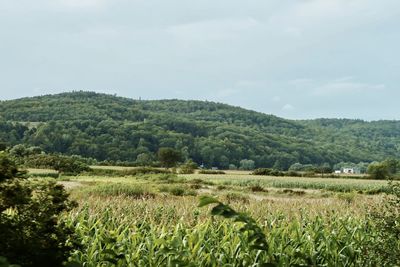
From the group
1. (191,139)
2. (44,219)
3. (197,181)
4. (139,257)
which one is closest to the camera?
(44,219)

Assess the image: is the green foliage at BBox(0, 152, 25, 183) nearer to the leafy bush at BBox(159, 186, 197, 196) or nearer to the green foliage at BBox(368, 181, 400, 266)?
the green foliage at BBox(368, 181, 400, 266)

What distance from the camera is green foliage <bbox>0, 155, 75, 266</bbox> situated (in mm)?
4379

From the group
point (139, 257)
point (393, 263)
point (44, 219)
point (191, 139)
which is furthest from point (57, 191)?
point (191, 139)

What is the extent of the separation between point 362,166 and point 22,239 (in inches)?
7452

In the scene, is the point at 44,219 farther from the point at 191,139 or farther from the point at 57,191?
the point at 191,139

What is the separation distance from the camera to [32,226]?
15.8 feet

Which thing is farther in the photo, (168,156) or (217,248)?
(168,156)

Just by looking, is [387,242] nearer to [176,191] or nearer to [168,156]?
[176,191]

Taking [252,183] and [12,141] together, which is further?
[12,141]

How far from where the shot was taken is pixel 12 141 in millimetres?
144500

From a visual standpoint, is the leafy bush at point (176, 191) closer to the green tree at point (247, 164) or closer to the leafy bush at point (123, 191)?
the leafy bush at point (123, 191)

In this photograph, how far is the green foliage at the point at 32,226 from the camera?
4.38 meters

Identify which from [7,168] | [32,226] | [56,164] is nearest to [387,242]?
[32,226]

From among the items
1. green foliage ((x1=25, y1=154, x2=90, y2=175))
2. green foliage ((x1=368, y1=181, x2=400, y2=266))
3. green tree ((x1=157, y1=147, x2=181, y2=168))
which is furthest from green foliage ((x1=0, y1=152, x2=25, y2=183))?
green tree ((x1=157, y1=147, x2=181, y2=168))
